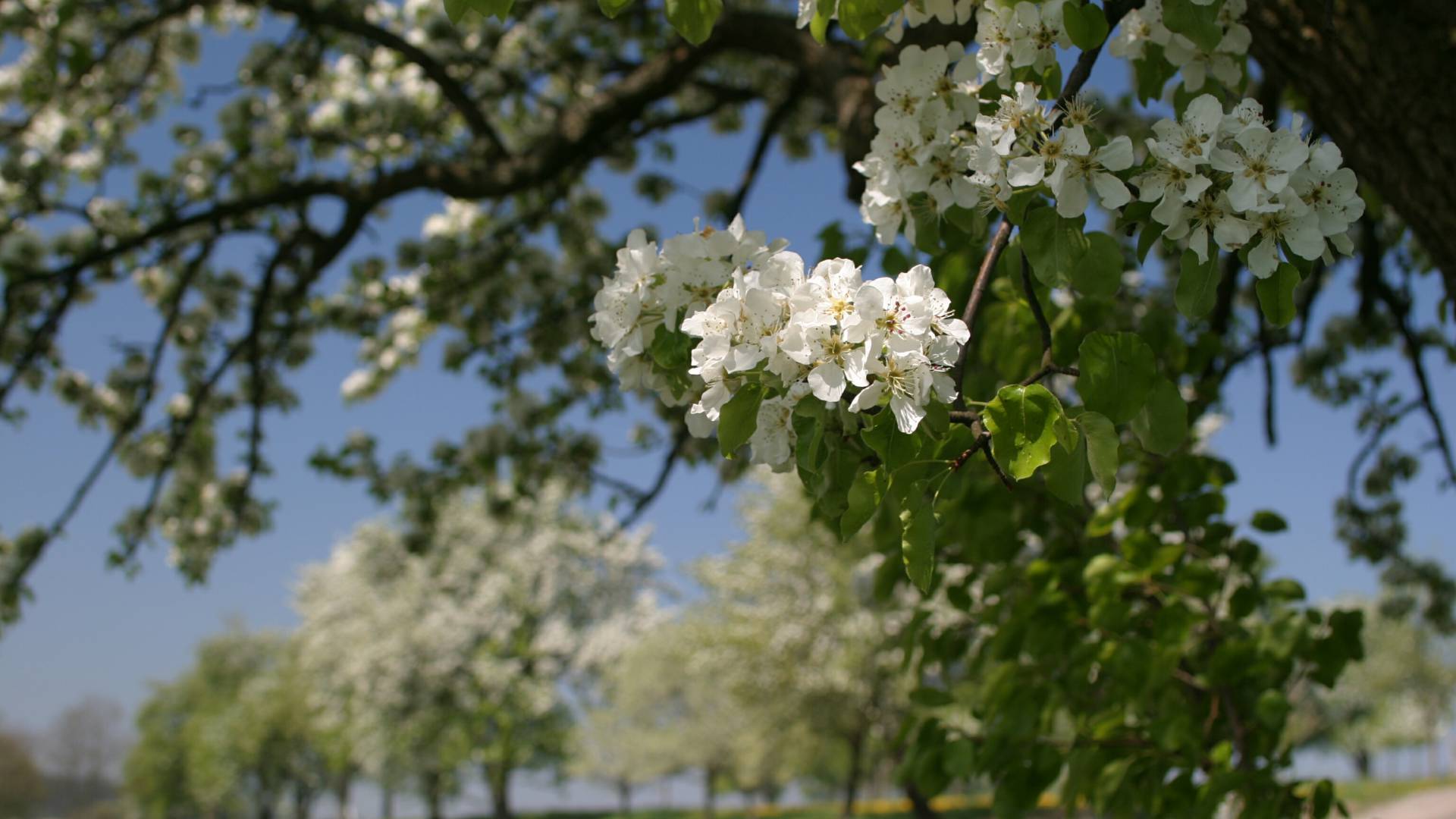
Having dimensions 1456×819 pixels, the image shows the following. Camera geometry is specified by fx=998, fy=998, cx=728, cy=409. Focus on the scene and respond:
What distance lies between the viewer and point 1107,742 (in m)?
2.42

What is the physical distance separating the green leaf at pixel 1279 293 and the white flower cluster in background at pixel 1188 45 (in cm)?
63

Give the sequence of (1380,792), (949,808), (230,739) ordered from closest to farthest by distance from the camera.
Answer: (1380,792) → (949,808) → (230,739)

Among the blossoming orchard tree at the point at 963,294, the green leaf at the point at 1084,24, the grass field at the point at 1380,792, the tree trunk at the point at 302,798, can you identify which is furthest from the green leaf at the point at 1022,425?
the tree trunk at the point at 302,798

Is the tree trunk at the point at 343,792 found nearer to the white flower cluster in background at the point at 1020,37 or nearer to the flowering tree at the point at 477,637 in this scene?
the flowering tree at the point at 477,637

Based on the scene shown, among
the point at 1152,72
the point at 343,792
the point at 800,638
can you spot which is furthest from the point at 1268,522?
the point at 343,792

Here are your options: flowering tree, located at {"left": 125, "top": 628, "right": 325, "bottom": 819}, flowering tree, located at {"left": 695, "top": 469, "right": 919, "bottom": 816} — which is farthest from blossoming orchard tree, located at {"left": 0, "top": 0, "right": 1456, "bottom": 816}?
flowering tree, located at {"left": 125, "top": 628, "right": 325, "bottom": 819}

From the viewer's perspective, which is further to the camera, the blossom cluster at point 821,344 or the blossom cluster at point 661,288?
the blossom cluster at point 661,288

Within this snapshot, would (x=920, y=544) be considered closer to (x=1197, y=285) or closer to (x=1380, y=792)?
(x=1197, y=285)

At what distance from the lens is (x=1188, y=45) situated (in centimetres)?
183

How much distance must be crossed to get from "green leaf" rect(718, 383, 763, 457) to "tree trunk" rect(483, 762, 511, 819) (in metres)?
A: 28.0

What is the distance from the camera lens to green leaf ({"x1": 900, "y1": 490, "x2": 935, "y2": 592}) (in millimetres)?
1253

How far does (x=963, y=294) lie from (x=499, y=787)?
2893 centimetres

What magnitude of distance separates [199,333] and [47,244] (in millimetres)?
905

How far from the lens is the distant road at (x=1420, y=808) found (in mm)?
13289
